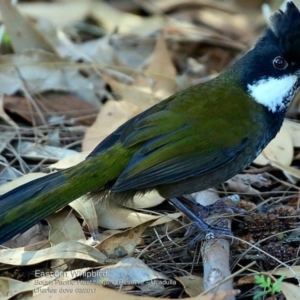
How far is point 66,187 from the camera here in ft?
10.6

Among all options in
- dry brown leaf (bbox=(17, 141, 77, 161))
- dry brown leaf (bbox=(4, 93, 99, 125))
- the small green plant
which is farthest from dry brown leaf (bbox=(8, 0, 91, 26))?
the small green plant

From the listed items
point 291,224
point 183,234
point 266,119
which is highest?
point 266,119

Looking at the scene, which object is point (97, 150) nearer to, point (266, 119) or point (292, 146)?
point (266, 119)

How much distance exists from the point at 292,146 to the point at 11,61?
7.77ft

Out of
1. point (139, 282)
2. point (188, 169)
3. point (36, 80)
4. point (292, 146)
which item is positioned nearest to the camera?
point (139, 282)

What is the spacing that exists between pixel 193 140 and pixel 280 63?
667mm

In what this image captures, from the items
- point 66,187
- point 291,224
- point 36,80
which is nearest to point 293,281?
point 291,224

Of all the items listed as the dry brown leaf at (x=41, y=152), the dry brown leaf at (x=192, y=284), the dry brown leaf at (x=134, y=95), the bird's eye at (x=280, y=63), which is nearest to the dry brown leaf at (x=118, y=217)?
the dry brown leaf at (x=192, y=284)

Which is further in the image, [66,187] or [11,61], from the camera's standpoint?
[11,61]

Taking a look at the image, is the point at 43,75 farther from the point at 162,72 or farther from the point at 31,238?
the point at 31,238

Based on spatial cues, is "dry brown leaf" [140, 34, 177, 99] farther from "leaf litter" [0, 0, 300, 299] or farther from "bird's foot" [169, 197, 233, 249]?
"bird's foot" [169, 197, 233, 249]

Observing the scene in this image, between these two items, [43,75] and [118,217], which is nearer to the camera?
[118,217]

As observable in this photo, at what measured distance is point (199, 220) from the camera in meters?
3.45

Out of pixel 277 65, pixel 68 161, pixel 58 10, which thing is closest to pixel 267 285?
pixel 277 65
